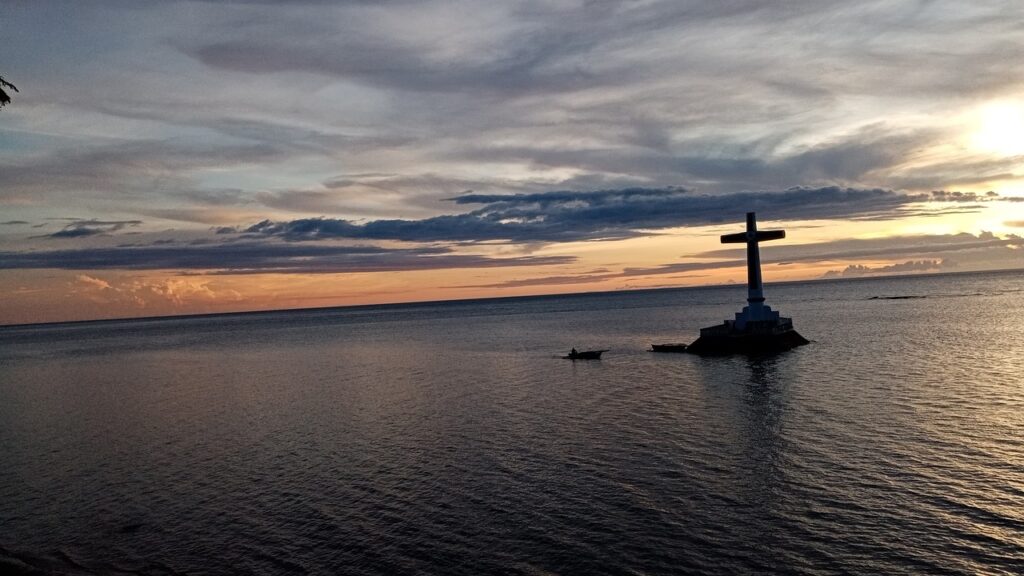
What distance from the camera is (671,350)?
85.6 m

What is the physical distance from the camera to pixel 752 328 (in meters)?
80.2

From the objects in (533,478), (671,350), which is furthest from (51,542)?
(671,350)

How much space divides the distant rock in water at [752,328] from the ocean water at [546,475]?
11.4m

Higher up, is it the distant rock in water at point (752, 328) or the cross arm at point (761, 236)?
the cross arm at point (761, 236)

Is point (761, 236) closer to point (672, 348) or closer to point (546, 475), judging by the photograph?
point (672, 348)

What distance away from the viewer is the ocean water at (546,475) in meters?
22.9

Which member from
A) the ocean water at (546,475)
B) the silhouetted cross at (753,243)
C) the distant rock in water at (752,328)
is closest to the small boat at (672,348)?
the distant rock in water at (752,328)

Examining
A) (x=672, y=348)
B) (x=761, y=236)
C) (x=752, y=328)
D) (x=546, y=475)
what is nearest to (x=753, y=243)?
(x=761, y=236)

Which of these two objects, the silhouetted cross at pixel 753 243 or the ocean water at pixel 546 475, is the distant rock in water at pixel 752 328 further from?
the ocean water at pixel 546 475

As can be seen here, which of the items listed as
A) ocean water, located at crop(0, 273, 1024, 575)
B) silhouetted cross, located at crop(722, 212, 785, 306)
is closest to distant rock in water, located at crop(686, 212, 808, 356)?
silhouetted cross, located at crop(722, 212, 785, 306)

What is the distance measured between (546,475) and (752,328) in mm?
56109

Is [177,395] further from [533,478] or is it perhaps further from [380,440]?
[533,478]

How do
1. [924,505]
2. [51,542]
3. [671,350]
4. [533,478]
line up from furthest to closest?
[671,350]
[533,478]
[51,542]
[924,505]

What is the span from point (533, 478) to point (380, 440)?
1416 centimetres
